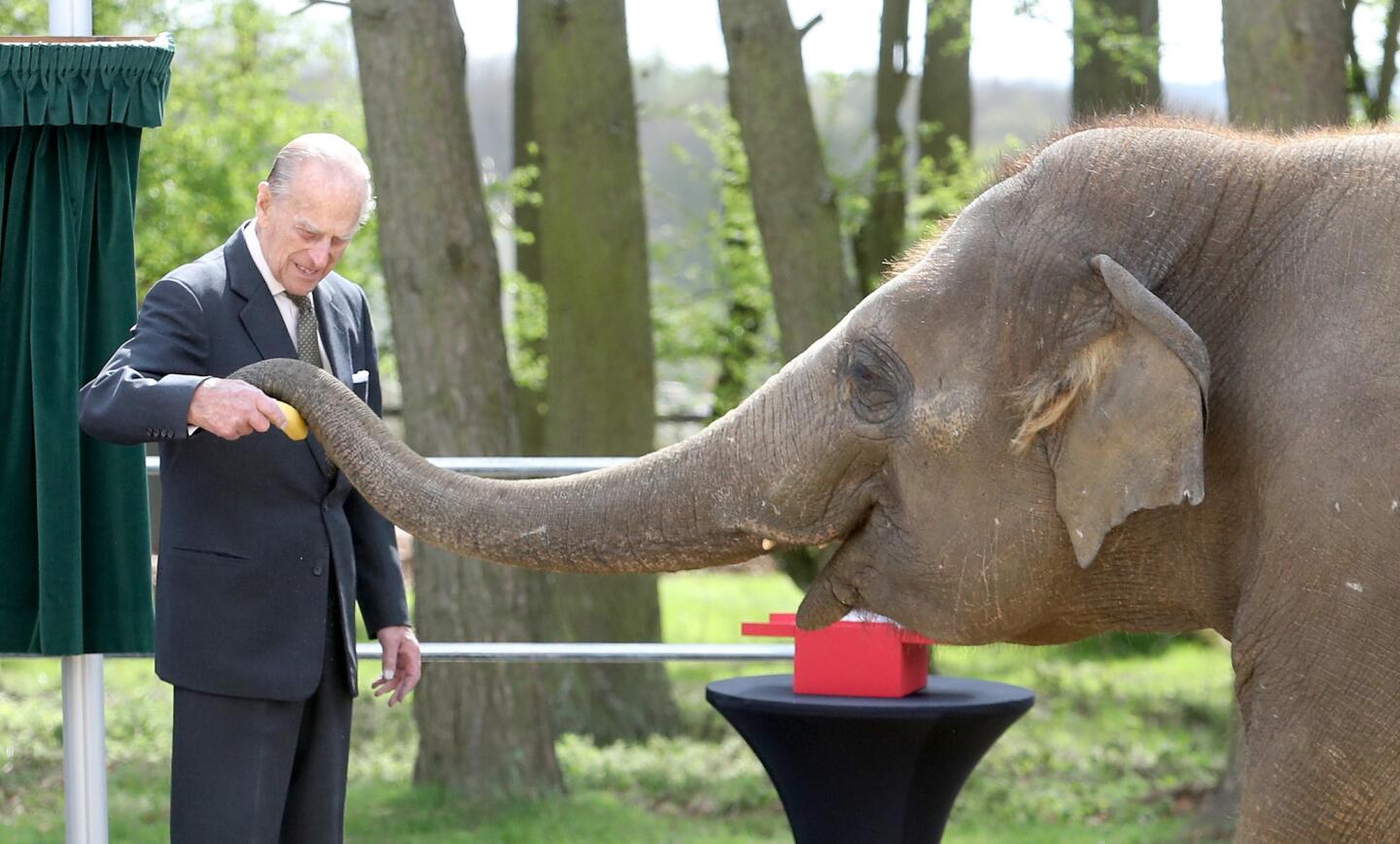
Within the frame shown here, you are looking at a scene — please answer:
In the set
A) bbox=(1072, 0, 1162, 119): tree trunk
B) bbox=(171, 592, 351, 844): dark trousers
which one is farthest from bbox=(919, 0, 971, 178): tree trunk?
bbox=(171, 592, 351, 844): dark trousers

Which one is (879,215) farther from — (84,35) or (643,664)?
(84,35)

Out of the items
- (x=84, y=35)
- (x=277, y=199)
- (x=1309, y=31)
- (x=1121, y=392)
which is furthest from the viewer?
(x=1309, y=31)

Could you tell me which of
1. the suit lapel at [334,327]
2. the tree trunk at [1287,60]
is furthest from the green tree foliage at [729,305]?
the suit lapel at [334,327]

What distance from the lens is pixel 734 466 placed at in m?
3.54

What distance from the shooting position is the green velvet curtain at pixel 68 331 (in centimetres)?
458

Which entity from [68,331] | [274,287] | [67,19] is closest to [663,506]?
[274,287]

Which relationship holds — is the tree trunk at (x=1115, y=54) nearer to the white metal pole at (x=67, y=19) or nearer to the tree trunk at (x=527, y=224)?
the tree trunk at (x=527, y=224)

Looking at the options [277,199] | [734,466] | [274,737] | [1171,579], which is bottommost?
[274,737]

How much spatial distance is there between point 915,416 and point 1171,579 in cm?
56

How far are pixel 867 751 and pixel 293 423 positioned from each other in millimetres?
1891

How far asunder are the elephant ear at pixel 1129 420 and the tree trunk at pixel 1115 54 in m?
6.72

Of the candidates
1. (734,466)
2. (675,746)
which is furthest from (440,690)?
(734,466)

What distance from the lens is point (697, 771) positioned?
31.0 feet

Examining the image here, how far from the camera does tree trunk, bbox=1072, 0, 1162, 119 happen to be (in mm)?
10977
